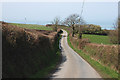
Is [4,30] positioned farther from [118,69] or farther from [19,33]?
[118,69]

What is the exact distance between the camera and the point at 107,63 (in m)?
17.3

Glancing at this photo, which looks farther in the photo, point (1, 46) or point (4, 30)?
point (4, 30)

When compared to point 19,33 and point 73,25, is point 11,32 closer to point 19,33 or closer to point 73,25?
point 19,33

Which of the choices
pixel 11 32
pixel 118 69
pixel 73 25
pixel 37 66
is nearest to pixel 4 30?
pixel 11 32

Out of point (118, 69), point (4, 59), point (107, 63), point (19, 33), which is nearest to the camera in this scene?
point (4, 59)

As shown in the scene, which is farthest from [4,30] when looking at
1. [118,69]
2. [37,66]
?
[118,69]

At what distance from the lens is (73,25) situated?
226ft

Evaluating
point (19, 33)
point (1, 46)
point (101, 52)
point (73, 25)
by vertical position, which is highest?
point (73, 25)

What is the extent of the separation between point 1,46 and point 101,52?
14.9m

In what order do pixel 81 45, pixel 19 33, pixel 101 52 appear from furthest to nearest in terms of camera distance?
pixel 81 45, pixel 101 52, pixel 19 33

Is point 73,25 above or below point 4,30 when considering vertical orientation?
above

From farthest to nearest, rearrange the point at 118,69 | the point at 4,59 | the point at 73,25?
the point at 73,25 < the point at 118,69 < the point at 4,59

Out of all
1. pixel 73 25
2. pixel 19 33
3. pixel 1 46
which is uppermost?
pixel 73 25

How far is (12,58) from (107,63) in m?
12.5
